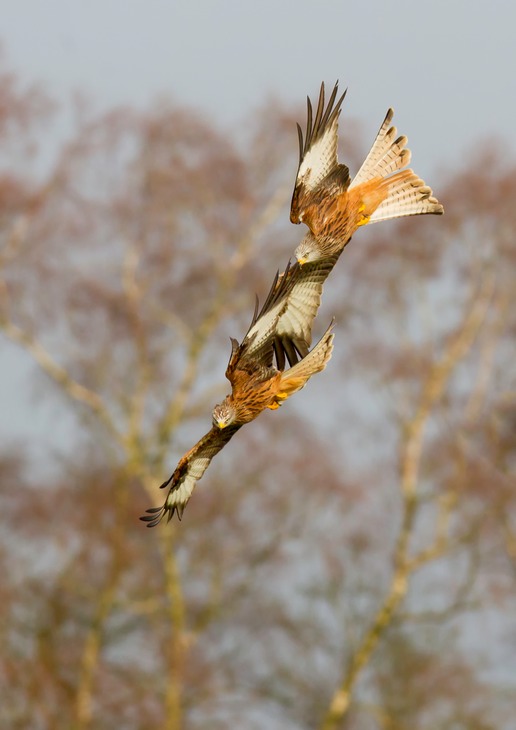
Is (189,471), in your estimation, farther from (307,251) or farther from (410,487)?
(410,487)

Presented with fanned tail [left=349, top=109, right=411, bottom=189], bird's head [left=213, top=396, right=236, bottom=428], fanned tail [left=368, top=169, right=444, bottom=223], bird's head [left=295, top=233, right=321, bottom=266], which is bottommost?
bird's head [left=213, top=396, right=236, bottom=428]

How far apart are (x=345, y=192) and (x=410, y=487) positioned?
14924 millimetres

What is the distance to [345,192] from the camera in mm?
3371

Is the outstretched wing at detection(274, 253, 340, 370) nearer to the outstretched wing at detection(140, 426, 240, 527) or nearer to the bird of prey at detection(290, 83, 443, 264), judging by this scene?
the bird of prey at detection(290, 83, 443, 264)

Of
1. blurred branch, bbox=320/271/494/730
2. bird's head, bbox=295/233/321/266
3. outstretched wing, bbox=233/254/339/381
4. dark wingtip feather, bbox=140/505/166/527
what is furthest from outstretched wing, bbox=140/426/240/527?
blurred branch, bbox=320/271/494/730

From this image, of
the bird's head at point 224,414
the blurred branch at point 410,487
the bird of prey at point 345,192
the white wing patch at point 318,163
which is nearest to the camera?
the bird's head at point 224,414

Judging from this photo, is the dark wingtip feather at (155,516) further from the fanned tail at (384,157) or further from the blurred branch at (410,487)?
the blurred branch at (410,487)

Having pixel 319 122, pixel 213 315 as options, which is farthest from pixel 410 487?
pixel 319 122

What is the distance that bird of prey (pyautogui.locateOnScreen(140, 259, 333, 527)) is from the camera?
123 inches

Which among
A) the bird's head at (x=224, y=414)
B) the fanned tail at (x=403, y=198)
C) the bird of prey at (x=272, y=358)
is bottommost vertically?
the bird's head at (x=224, y=414)

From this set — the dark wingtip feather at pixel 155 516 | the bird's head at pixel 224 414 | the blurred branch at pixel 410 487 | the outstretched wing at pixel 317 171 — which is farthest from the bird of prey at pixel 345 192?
the blurred branch at pixel 410 487

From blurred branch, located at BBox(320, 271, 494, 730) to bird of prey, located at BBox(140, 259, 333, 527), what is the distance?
46.4 feet

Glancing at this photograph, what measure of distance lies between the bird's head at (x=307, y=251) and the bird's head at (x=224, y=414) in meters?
0.35

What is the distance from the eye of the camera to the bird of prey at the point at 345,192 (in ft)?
10.6
